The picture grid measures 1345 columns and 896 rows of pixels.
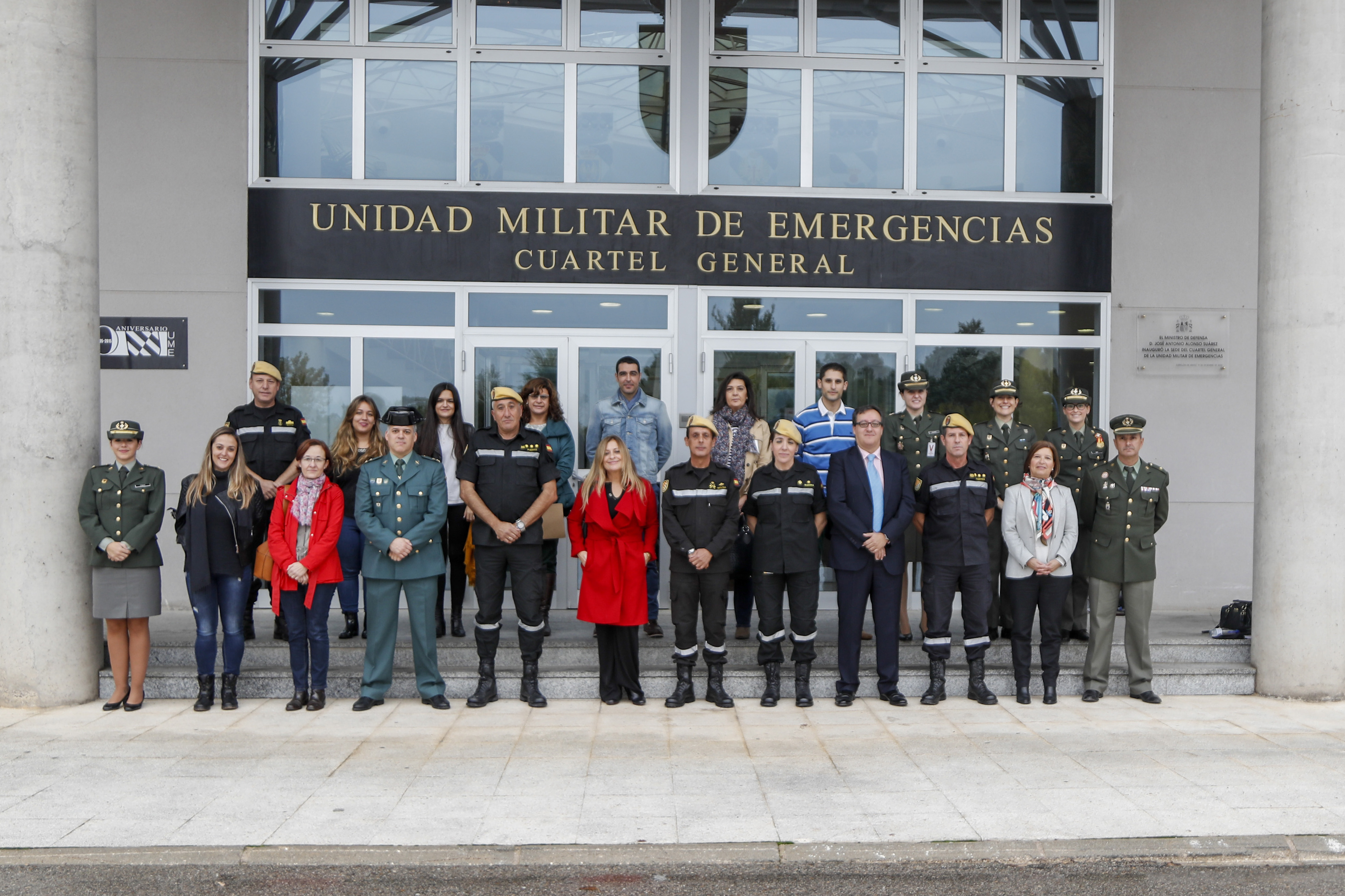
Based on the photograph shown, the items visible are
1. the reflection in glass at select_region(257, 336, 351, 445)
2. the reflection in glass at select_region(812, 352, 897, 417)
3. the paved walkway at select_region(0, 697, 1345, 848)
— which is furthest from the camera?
the reflection in glass at select_region(812, 352, 897, 417)

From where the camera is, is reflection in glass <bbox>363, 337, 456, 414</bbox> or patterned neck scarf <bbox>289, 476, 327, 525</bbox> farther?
reflection in glass <bbox>363, 337, 456, 414</bbox>

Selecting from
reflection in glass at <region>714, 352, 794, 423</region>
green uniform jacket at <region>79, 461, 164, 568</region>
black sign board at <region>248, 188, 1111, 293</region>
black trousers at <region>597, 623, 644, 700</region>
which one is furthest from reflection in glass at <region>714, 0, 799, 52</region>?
green uniform jacket at <region>79, 461, 164, 568</region>

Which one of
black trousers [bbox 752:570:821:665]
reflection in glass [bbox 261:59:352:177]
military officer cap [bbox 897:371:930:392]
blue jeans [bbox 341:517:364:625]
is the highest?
reflection in glass [bbox 261:59:352:177]

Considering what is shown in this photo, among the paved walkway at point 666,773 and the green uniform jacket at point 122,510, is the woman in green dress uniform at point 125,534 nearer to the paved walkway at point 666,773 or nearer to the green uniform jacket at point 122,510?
the green uniform jacket at point 122,510

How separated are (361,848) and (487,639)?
2.81 m

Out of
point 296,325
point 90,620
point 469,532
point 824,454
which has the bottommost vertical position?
point 90,620

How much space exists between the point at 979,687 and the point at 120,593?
230 inches

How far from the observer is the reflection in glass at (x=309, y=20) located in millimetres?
10273

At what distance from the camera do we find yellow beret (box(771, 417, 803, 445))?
755 centimetres

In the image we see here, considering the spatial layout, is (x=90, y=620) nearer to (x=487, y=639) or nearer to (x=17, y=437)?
(x=17, y=437)

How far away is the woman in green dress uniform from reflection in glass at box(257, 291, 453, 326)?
2.87m

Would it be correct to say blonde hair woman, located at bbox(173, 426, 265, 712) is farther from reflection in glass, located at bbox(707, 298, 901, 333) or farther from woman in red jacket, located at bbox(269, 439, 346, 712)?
reflection in glass, located at bbox(707, 298, 901, 333)

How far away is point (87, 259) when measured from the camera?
7.77m

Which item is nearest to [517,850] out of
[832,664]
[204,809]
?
Result: [204,809]
